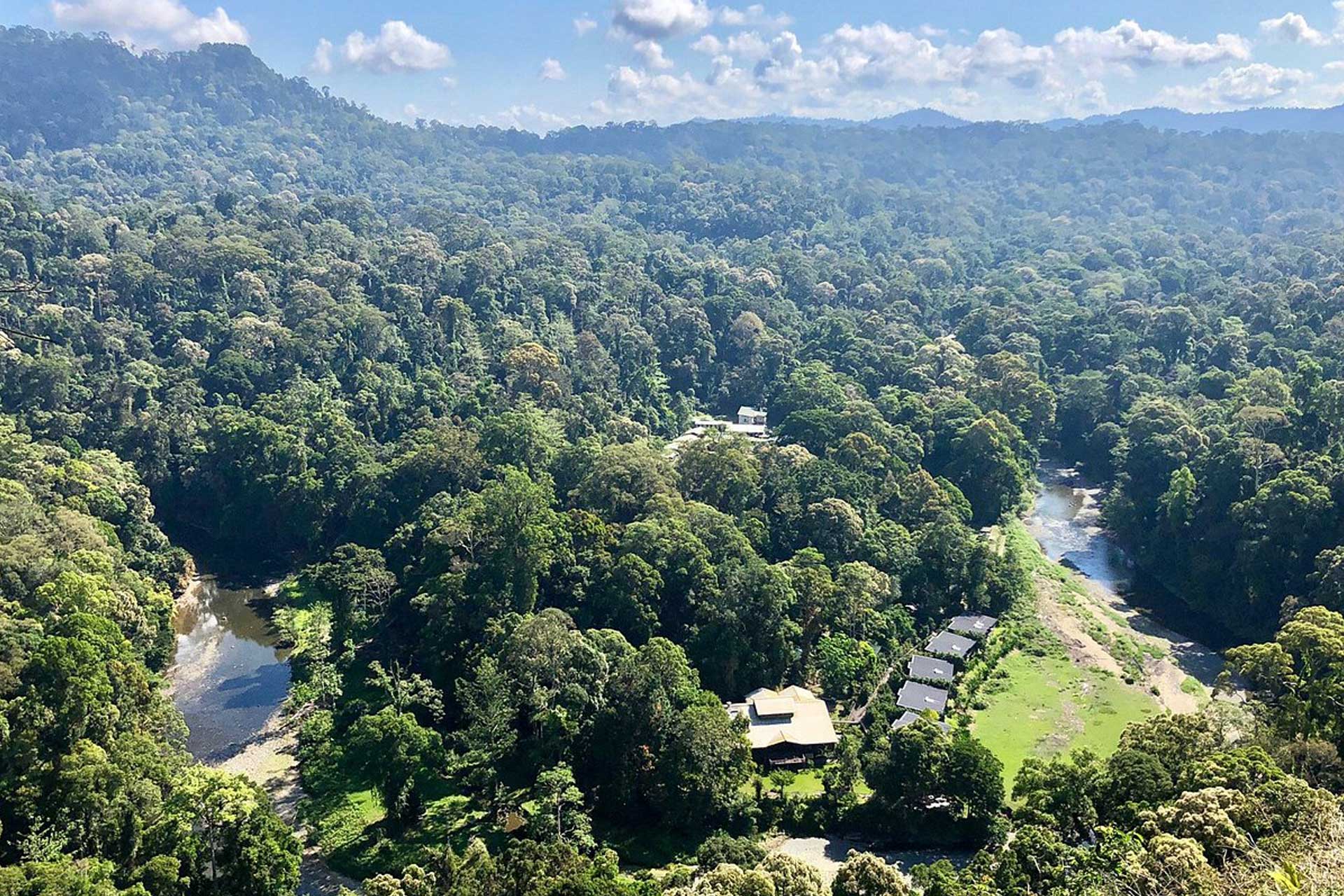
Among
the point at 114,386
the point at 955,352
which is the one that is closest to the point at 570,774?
the point at 114,386

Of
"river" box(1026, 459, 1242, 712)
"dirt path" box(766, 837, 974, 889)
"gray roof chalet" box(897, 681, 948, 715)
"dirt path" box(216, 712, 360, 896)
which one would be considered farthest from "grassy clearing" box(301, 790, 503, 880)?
"river" box(1026, 459, 1242, 712)

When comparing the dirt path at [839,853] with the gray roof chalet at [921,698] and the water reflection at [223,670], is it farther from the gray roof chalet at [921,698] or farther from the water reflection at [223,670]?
the water reflection at [223,670]

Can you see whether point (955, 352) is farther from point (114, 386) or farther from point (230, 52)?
point (230, 52)

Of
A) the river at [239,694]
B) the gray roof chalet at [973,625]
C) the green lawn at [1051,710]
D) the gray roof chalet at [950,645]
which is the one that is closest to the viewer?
the river at [239,694]

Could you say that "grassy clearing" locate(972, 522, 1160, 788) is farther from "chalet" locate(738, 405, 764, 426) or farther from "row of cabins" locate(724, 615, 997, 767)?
"chalet" locate(738, 405, 764, 426)

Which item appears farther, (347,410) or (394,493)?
(347,410)

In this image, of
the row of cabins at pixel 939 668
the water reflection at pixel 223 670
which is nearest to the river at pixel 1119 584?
the row of cabins at pixel 939 668

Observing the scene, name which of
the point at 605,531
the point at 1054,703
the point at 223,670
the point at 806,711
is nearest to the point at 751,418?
the point at 605,531

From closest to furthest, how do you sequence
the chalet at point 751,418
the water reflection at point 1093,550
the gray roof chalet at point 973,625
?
the gray roof chalet at point 973,625 → the water reflection at point 1093,550 → the chalet at point 751,418
